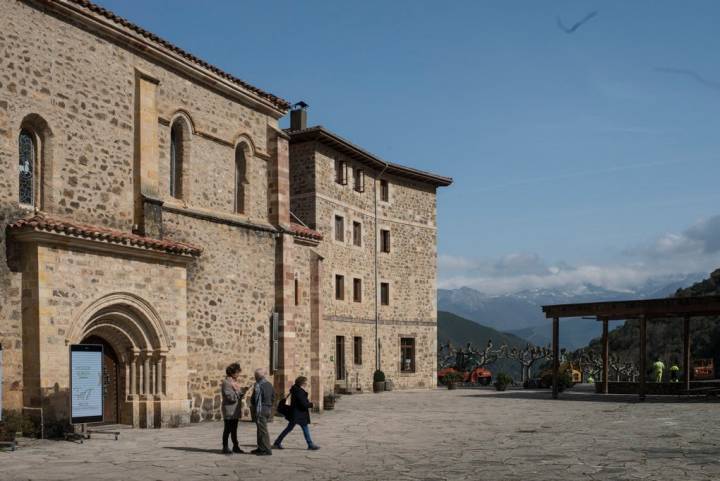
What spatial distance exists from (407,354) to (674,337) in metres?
38.2

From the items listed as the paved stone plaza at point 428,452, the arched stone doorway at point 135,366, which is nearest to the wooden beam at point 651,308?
the paved stone plaza at point 428,452

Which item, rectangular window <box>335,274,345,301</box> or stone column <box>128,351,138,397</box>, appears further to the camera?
rectangular window <box>335,274,345,301</box>

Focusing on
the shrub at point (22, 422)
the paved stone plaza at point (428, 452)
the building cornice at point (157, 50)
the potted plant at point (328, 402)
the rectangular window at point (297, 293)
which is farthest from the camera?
the potted plant at point (328, 402)

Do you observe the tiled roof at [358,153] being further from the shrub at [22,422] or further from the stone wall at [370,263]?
the shrub at [22,422]

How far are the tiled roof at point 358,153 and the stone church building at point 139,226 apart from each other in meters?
10.2

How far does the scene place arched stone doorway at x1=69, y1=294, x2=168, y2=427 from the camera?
17.2m

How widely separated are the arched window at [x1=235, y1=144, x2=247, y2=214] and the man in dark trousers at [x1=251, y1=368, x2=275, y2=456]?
335 inches

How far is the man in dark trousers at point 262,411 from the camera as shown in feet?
43.6

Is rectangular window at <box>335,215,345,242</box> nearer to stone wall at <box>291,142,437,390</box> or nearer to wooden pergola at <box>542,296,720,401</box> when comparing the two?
stone wall at <box>291,142,437,390</box>

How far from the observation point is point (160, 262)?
17.8 m

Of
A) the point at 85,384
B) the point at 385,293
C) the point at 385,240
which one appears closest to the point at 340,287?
the point at 385,293

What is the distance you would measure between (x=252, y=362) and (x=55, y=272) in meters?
6.93

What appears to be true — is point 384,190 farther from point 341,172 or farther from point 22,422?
point 22,422

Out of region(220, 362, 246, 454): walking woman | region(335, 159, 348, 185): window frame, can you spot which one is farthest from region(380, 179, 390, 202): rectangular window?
region(220, 362, 246, 454): walking woman
